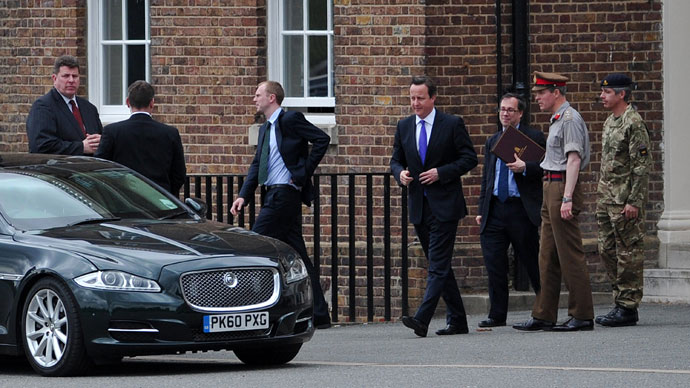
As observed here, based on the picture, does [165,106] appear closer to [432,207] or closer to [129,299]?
[432,207]

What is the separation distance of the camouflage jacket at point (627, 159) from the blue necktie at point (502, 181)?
76 cm

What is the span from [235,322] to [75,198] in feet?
5.34

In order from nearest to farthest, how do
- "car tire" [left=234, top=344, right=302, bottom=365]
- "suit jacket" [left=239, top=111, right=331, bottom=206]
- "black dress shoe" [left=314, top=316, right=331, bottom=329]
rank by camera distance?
"car tire" [left=234, top=344, right=302, bottom=365], "suit jacket" [left=239, top=111, right=331, bottom=206], "black dress shoe" [left=314, top=316, right=331, bottom=329]

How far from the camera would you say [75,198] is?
995 cm

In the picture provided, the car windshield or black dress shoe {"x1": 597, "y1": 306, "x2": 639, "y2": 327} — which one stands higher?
the car windshield

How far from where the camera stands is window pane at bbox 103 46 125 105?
1596 cm

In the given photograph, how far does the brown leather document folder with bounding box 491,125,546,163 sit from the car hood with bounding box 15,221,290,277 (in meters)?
2.46

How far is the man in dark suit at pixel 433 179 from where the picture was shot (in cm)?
1112

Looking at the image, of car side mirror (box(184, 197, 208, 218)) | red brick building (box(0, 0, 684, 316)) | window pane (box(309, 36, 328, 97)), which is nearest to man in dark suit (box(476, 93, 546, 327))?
red brick building (box(0, 0, 684, 316))

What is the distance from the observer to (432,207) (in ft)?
36.6

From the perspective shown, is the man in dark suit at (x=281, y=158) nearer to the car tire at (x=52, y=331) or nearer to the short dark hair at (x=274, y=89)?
the short dark hair at (x=274, y=89)

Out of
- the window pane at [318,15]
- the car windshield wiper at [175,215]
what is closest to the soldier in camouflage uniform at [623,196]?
the car windshield wiper at [175,215]

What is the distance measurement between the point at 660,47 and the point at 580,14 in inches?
32.2

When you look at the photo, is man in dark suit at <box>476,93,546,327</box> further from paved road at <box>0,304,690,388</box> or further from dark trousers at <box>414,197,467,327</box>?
dark trousers at <box>414,197,467,327</box>
